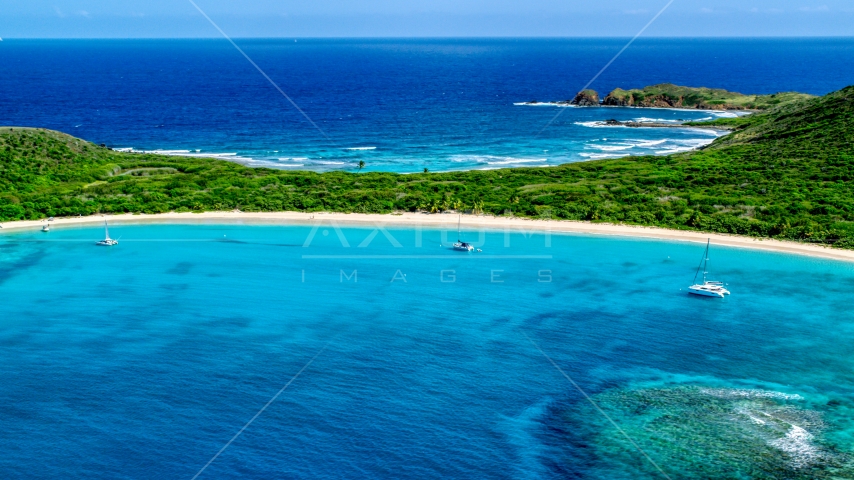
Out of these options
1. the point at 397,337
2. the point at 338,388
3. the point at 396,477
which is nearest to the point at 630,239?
the point at 397,337

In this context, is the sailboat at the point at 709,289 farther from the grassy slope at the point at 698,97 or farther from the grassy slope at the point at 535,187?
the grassy slope at the point at 698,97

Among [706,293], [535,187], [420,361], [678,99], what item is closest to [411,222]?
[535,187]

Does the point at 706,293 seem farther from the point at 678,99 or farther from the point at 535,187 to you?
the point at 678,99

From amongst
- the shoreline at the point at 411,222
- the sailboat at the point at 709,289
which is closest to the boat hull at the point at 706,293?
the sailboat at the point at 709,289

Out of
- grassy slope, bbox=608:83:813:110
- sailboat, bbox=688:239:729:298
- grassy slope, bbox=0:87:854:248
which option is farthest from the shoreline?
grassy slope, bbox=608:83:813:110

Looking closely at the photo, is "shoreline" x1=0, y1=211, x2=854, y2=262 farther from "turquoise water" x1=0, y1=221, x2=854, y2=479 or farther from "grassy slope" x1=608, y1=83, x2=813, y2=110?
"grassy slope" x1=608, y1=83, x2=813, y2=110

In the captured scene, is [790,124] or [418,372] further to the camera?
[790,124]

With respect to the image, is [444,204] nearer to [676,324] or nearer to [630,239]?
[630,239]

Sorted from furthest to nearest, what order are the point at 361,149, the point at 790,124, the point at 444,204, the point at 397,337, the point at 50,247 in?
the point at 361,149
the point at 790,124
the point at 444,204
the point at 50,247
the point at 397,337
